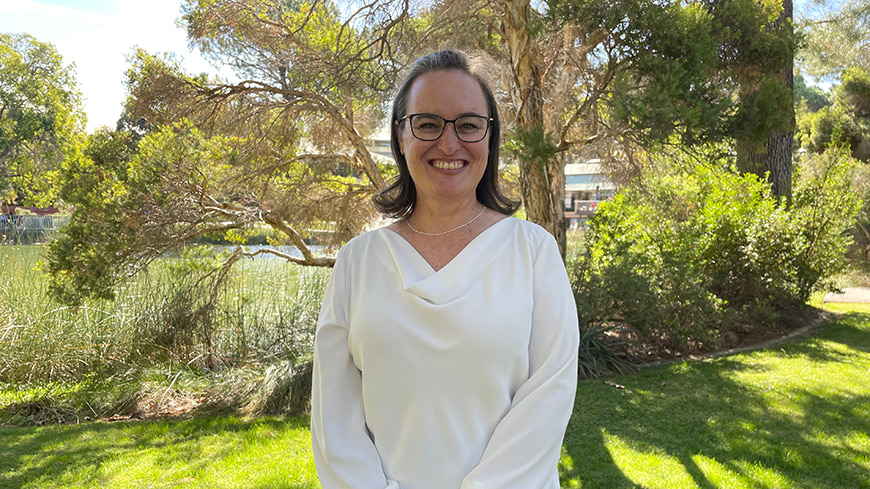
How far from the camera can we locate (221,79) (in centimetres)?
723

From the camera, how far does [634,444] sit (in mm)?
4371

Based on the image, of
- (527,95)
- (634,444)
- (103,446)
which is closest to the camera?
(634,444)

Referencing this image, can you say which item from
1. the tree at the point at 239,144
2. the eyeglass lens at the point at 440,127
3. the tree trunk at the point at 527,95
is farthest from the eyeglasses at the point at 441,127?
the tree at the point at 239,144

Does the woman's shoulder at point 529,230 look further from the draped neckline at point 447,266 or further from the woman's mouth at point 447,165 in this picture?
the woman's mouth at point 447,165

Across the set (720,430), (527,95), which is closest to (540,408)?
(720,430)

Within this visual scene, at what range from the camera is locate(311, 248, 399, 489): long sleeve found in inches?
57.1

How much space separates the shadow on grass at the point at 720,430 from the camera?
3785mm

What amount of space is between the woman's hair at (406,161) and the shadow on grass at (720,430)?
2657 millimetres

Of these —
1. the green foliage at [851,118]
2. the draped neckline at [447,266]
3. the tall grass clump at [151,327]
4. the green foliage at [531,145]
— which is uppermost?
the green foliage at [851,118]

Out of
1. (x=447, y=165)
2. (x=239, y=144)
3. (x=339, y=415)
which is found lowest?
(x=339, y=415)

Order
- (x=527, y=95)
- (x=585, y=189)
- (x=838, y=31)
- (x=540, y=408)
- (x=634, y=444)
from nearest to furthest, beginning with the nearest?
(x=540, y=408) → (x=634, y=444) → (x=527, y=95) → (x=838, y=31) → (x=585, y=189)

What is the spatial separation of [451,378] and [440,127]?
65cm

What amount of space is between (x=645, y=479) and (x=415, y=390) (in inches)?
116

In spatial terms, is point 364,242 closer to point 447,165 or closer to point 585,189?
point 447,165
